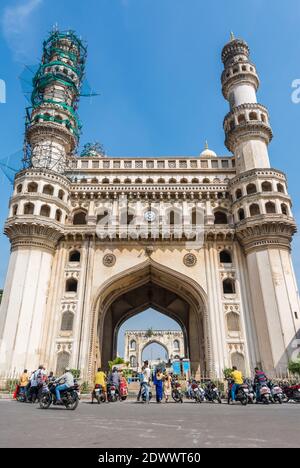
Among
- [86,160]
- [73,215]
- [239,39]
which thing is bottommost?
[73,215]

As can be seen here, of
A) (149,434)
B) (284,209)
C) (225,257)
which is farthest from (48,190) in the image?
(149,434)

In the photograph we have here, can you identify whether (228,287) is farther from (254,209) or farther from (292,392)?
(292,392)

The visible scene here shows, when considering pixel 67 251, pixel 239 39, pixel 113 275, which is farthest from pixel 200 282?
pixel 239 39

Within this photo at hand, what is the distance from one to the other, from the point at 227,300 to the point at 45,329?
1293 centimetres

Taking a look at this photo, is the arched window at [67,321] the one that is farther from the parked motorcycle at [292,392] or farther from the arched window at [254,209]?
the arched window at [254,209]

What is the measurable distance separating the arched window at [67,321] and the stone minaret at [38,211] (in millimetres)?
1463

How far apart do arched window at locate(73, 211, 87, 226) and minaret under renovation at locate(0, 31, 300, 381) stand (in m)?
0.12

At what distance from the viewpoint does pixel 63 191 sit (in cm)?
2719

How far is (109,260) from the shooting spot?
25.5m

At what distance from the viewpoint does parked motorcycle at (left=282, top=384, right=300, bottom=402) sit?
15.3 meters

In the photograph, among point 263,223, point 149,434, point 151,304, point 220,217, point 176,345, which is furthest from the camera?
point 176,345

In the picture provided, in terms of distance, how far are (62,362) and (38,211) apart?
1084cm

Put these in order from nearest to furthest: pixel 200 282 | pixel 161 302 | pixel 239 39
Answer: pixel 200 282 → pixel 161 302 → pixel 239 39
